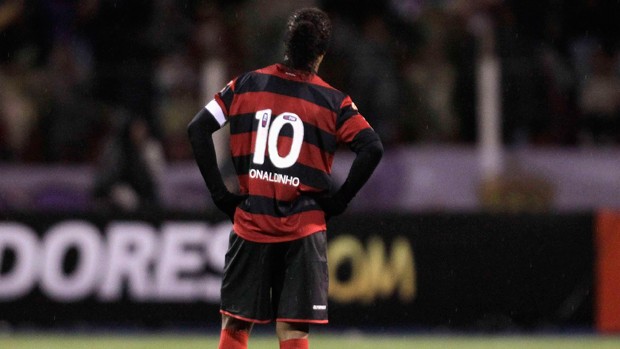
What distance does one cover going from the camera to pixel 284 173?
20.0 feet

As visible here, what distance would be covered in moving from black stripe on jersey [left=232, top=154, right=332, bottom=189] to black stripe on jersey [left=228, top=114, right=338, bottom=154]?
12 centimetres

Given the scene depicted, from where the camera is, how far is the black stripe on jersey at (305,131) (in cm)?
607

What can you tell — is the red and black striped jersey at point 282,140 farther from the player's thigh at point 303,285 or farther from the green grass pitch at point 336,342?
the green grass pitch at point 336,342

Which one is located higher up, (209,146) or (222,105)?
(222,105)

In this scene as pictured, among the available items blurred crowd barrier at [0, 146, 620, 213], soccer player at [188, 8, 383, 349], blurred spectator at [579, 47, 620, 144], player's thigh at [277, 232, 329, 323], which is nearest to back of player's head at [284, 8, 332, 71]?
soccer player at [188, 8, 383, 349]

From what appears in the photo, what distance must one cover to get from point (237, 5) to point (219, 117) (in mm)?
7844

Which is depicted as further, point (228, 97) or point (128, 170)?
point (128, 170)

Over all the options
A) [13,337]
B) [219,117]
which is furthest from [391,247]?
[219,117]

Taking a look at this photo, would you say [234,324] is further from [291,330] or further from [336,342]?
[336,342]

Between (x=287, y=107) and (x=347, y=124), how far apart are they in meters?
0.30

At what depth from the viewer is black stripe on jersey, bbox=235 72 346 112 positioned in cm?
611

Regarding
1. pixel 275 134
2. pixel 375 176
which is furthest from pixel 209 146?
pixel 375 176

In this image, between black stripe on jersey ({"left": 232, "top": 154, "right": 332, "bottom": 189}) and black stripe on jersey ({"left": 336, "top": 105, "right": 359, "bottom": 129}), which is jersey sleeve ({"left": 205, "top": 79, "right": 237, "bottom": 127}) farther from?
black stripe on jersey ({"left": 336, "top": 105, "right": 359, "bottom": 129})

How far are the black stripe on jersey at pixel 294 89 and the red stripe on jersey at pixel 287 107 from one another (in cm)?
2
